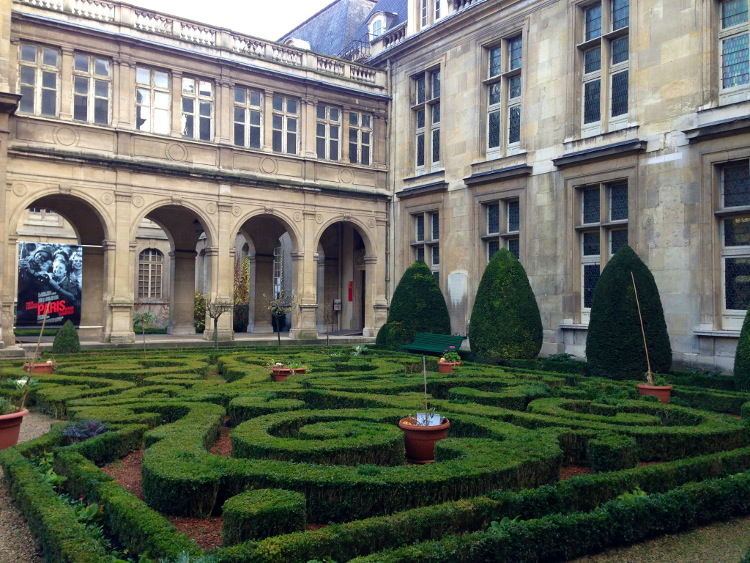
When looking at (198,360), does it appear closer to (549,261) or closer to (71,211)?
(549,261)

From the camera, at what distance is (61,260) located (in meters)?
20.9

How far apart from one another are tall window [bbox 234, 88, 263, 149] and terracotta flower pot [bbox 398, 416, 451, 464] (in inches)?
639

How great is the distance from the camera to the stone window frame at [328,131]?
22.9 metres

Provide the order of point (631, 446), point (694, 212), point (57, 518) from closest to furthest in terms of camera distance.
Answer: point (57, 518) → point (631, 446) → point (694, 212)

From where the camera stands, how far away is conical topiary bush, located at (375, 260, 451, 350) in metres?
17.7

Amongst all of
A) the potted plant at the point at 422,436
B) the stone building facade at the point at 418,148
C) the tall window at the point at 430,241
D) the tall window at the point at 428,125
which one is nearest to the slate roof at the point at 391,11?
the stone building facade at the point at 418,148

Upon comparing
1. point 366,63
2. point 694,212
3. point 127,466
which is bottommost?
point 127,466

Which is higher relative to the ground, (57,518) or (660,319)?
(660,319)

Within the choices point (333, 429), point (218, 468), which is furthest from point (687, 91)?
point (218, 468)

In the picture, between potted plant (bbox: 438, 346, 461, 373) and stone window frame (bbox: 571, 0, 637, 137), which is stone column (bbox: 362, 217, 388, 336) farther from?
potted plant (bbox: 438, 346, 461, 373)

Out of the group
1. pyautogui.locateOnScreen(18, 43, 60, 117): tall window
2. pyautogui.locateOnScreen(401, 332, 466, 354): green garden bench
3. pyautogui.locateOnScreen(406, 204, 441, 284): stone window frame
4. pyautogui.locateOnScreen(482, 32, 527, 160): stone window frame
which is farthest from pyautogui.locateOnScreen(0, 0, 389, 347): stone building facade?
pyautogui.locateOnScreen(401, 332, 466, 354): green garden bench

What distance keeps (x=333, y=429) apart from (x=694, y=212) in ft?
35.2

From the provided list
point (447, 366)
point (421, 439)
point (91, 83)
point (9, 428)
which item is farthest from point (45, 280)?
point (421, 439)

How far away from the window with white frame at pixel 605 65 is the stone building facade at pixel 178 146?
8.62 metres
